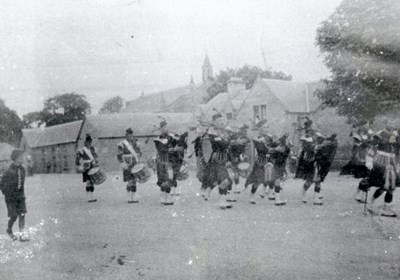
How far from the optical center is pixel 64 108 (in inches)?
2896

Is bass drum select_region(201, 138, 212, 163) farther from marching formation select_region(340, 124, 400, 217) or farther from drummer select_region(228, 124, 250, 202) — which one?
marching formation select_region(340, 124, 400, 217)

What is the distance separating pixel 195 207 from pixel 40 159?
54.5 m

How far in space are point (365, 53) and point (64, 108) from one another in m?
64.1

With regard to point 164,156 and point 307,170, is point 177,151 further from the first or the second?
point 307,170

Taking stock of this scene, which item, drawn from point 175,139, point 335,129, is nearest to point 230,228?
point 175,139

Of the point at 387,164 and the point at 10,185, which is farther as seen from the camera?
the point at 387,164

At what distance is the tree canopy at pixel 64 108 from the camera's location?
73.5m

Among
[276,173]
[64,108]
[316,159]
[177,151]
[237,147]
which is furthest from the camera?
[64,108]

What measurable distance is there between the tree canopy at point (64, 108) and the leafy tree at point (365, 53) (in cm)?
5502

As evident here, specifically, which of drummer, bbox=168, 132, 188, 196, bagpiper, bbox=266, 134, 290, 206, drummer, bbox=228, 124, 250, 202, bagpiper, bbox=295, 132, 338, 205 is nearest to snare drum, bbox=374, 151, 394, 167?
bagpiper, bbox=295, 132, 338, 205

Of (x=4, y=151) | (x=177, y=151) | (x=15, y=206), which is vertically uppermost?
(x=177, y=151)

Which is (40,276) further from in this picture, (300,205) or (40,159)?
(40,159)

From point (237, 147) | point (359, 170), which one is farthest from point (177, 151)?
point (359, 170)

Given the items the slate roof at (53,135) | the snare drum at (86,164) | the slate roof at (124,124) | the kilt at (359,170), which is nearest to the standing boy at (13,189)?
the snare drum at (86,164)
